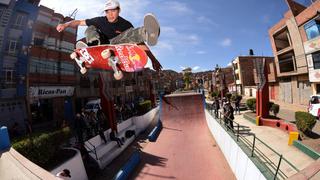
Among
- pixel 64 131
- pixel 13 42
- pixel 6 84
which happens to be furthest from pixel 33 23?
pixel 64 131

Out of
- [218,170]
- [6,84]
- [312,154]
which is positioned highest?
[6,84]

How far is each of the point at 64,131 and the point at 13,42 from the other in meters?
14.7

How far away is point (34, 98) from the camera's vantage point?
25.4 meters

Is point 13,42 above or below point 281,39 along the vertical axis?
below

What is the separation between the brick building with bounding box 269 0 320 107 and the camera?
98.6 ft

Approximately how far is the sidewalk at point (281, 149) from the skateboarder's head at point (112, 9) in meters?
6.93

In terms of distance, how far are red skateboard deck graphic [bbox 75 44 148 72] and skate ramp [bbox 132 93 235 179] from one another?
7.14 m

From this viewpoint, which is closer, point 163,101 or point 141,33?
point 141,33

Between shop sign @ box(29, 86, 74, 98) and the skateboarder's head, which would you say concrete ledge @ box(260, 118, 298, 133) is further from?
shop sign @ box(29, 86, 74, 98)

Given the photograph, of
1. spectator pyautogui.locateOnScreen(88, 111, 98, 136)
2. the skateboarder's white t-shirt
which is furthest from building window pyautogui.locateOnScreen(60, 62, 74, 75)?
the skateboarder's white t-shirt

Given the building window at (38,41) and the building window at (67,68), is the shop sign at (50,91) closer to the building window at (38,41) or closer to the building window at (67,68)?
the building window at (67,68)

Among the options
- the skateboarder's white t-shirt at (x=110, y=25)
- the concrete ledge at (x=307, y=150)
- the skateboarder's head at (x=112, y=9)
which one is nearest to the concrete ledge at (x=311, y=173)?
the concrete ledge at (x=307, y=150)

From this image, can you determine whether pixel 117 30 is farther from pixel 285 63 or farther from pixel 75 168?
pixel 285 63

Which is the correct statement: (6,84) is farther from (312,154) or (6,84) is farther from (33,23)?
(312,154)
